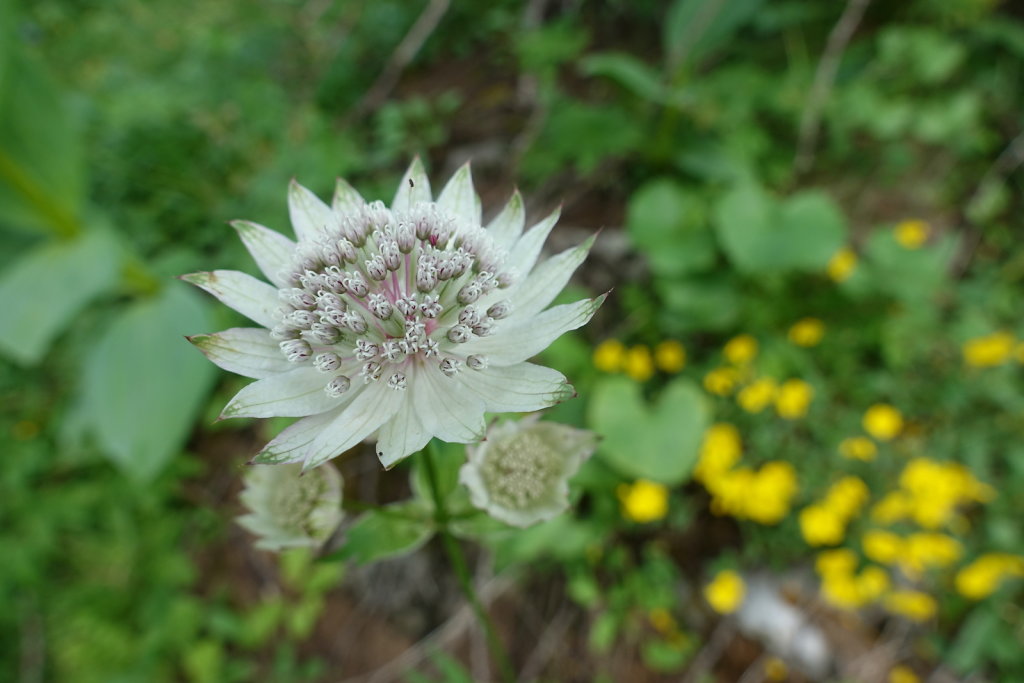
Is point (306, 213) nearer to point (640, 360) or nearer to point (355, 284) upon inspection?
point (355, 284)

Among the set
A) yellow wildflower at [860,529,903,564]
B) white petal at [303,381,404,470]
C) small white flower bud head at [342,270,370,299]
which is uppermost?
small white flower bud head at [342,270,370,299]

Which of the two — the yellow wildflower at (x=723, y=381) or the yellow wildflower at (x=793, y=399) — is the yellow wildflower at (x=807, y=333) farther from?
the yellow wildflower at (x=723, y=381)

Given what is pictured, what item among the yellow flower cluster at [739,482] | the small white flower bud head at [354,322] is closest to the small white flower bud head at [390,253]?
the small white flower bud head at [354,322]

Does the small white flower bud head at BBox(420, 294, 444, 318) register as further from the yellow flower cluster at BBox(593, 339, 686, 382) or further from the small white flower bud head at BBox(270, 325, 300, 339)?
the yellow flower cluster at BBox(593, 339, 686, 382)

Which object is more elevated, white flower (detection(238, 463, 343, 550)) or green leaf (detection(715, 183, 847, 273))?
green leaf (detection(715, 183, 847, 273))

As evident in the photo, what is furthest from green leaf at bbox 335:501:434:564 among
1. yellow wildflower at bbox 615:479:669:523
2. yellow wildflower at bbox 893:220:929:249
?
yellow wildflower at bbox 893:220:929:249

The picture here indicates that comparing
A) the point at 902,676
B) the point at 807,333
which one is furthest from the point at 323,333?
the point at 902,676
